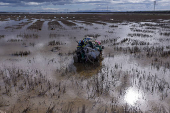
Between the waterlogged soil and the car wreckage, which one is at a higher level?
the car wreckage

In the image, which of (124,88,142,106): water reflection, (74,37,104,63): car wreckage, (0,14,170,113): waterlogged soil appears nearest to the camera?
(0,14,170,113): waterlogged soil

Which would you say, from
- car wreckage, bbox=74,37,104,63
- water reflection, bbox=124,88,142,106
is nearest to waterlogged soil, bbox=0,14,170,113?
water reflection, bbox=124,88,142,106

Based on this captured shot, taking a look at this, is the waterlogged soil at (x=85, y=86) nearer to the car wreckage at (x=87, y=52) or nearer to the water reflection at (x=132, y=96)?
the water reflection at (x=132, y=96)

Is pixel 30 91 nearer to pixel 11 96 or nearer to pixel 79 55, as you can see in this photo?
pixel 11 96

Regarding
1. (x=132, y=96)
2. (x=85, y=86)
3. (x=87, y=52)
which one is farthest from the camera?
(x=87, y=52)

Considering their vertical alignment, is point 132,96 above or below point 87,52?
below

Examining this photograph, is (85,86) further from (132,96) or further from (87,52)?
(87,52)

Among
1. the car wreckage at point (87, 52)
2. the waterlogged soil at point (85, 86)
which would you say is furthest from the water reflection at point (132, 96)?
the car wreckage at point (87, 52)

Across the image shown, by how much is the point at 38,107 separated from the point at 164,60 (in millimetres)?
8123

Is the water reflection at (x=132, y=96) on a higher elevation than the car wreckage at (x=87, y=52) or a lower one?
lower

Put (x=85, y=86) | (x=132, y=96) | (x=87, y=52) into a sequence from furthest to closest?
(x=87, y=52) → (x=85, y=86) → (x=132, y=96)

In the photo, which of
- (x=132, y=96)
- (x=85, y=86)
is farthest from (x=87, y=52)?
(x=132, y=96)

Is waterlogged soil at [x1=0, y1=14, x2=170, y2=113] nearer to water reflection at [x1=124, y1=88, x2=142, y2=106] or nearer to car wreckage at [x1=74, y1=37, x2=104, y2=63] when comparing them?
water reflection at [x1=124, y1=88, x2=142, y2=106]

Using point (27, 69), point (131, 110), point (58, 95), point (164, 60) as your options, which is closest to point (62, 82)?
point (58, 95)
